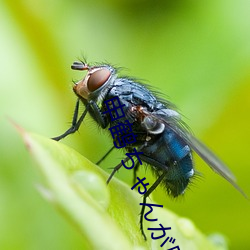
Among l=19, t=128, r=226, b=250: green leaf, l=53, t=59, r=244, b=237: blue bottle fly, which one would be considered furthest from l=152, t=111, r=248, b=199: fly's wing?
l=19, t=128, r=226, b=250: green leaf

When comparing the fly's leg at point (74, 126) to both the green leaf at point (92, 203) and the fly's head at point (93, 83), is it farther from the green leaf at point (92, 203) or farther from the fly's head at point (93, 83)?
A: the green leaf at point (92, 203)

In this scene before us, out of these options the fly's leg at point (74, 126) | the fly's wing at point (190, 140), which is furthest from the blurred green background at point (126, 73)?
the fly's wing at point (190, 140)

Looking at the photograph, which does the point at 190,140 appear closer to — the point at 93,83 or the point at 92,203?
the point at 93,83

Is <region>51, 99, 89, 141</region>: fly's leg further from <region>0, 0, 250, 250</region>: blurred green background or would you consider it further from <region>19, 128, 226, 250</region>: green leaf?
<region>19, 128, 226, 250</region>: green leaf

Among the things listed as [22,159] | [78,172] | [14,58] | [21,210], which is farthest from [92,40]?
[78,172]

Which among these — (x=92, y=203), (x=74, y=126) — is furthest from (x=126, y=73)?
(x=92, y=203)
